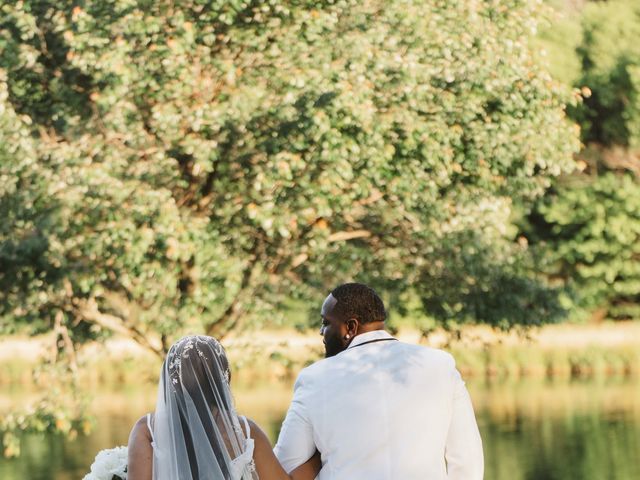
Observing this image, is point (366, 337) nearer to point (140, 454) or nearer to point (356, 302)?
point (356, 302)

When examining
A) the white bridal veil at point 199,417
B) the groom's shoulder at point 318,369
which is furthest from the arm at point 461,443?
the white bridal veil at point 199,417

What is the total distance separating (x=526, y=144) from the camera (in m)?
10.9

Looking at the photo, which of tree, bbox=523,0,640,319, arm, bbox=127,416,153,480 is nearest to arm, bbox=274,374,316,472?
arm, bbox=127,416,153,480

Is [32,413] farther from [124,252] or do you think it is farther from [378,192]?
[378,192]

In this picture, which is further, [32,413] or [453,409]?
[32,413]

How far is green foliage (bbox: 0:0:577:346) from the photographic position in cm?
981

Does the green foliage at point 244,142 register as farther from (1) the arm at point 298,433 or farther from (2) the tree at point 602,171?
(2) the tree at point 602,171

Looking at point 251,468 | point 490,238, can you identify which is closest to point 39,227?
point 490,238

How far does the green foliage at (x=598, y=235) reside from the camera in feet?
120

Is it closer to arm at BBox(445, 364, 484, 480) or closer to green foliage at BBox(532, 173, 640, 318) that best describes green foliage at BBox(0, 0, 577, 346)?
arm at BBox(445, 364, 484, 480)

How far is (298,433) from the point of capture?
4.12 m

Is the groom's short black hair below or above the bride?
above

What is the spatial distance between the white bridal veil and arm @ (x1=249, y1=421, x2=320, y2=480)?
0.08 ft

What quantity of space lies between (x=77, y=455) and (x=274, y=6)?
46.2 feet
